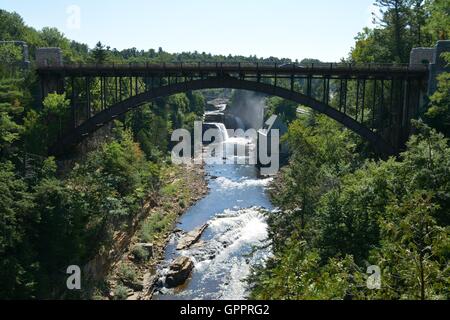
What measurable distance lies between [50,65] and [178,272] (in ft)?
56.6

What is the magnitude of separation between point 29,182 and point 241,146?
182ft

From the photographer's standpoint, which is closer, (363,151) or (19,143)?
(19,143)

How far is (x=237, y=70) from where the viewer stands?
109 ft

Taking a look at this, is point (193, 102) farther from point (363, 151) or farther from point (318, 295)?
point (318, 295)

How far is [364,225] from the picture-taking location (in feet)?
65.4

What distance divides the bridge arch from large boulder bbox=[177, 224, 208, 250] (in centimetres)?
1028

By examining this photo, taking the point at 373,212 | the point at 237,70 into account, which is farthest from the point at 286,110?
the point at 373,212

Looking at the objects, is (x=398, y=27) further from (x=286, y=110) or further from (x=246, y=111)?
(x=246, y=111)

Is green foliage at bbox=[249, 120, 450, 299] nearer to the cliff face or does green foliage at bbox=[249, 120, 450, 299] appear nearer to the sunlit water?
the sunlit water

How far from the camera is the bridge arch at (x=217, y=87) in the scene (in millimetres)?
33156

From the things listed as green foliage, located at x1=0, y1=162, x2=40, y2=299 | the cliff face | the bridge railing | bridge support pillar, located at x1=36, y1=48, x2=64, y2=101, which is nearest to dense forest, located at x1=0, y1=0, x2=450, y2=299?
green foliage, located at x1=0, y1=162, x2=40, y2=299

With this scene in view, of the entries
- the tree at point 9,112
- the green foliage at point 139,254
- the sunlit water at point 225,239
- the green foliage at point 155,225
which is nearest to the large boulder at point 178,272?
the sunlit water at point 225,239

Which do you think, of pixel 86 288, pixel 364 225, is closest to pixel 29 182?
pixel 86 288

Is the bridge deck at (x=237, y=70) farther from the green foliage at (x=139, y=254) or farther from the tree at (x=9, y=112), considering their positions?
the green foliage at (x=139, y=254)
